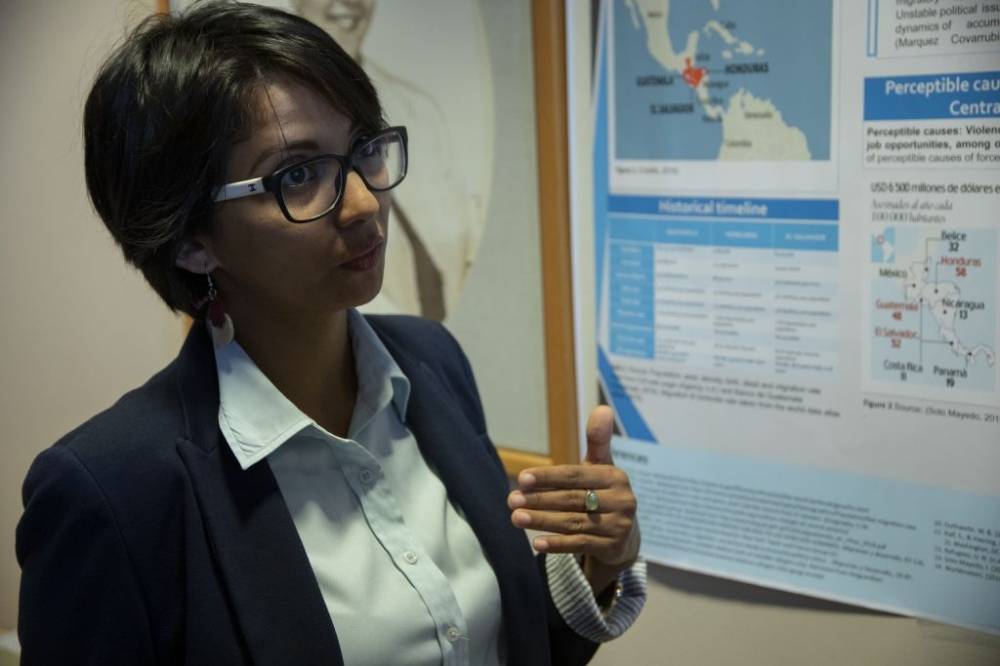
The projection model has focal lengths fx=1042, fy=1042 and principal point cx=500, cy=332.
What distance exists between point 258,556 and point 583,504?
378mm

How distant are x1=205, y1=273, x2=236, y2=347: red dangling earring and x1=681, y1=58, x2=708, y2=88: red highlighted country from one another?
2.79ft

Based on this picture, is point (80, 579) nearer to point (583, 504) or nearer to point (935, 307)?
point (583, 504)

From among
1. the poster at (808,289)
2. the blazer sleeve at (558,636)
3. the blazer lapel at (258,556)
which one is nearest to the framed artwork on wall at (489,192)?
the poster at (808,289)

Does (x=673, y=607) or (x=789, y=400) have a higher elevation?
(x=789, y=400)

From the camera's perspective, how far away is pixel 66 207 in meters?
2.49

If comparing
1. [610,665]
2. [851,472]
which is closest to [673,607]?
[610,665]

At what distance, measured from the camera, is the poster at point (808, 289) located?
4.78ft

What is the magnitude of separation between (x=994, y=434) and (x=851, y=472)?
222mm

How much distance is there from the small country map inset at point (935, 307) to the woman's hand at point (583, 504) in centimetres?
52

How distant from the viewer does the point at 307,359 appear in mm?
1239

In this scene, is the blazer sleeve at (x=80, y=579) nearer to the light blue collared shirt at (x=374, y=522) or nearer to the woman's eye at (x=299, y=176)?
the light blue collared shirt at (x=374, y=522)

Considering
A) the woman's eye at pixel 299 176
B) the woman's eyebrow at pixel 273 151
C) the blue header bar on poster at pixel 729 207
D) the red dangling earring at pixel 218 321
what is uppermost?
the woman's eyebrow at pixel 273 151

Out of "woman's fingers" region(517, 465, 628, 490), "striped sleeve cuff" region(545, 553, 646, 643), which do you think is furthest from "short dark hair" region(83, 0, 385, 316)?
"striped sleeve cuff" region(545, 553, 646, 643)

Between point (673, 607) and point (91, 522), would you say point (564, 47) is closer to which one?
point (673, 607)
